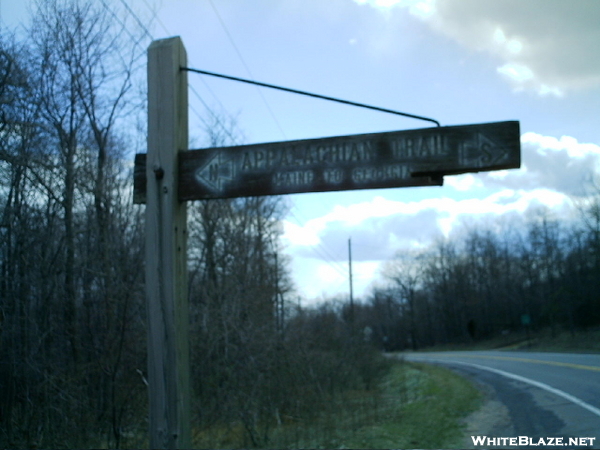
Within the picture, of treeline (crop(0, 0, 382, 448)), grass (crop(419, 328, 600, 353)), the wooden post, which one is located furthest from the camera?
grass (crop(419, 328, 600, 353))

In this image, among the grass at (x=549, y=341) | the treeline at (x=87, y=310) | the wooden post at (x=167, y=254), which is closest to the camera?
the wooden post at (x=167, y=254)

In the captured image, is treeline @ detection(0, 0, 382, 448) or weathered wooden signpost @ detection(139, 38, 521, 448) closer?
weathered wooden signpost @ detection(139, 38, 521, 448)

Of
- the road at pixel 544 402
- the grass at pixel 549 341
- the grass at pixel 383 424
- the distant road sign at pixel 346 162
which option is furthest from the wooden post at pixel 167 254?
the grass at pixel 549 341

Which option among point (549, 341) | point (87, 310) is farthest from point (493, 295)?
point (87, 310)

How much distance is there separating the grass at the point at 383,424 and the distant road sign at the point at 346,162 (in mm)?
6390

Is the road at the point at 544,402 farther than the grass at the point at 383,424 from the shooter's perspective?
No

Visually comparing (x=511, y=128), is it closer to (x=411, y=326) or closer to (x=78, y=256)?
(x=78, y=256)

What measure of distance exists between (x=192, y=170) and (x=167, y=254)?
25.4 inches

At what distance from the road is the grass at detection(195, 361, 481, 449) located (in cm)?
57

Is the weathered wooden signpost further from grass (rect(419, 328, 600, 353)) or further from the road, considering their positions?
grass (rect(419, 328, 600, 353))

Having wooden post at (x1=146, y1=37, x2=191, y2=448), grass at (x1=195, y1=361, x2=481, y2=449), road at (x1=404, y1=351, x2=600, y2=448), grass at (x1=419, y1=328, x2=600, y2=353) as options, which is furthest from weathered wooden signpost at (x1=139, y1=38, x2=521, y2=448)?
grass at (x1=419, y1=328, x2=600, y2=353)

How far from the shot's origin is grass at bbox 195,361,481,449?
976 centimetres

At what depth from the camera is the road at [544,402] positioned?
30.4 feet

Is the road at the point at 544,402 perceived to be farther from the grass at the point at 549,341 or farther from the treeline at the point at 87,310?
the grass at the point at 549,341
